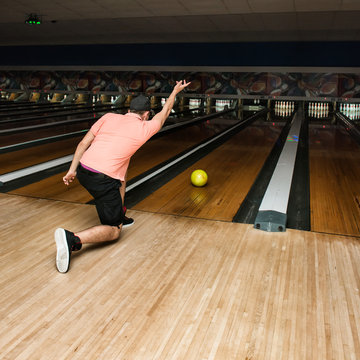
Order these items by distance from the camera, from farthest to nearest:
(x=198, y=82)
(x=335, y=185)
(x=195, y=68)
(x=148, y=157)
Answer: (x=198, y=82) → (x=195, y=68) → (x=148, y=157) → (x=335, y=185)

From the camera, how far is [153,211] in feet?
8.63

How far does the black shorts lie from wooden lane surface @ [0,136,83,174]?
6.92 feet

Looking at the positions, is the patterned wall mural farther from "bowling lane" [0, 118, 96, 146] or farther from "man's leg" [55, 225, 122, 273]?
"man's leg" [55, 225, 122, 273]

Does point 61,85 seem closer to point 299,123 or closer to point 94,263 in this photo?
point 299,123

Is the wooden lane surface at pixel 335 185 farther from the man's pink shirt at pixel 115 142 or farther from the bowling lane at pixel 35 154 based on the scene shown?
the bowling lane at pixel 35 154

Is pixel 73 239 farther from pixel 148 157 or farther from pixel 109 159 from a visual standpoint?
pixel 148 157

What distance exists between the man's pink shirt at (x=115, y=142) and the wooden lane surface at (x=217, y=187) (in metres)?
0.80

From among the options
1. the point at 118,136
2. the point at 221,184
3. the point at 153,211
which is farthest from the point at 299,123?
the point at 118,136

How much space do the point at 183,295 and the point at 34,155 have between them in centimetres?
342

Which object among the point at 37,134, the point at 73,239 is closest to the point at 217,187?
the point at 73,239

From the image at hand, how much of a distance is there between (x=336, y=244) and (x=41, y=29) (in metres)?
8.51

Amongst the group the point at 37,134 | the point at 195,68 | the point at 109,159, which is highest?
the point at 195,68

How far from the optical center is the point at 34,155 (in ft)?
14.6

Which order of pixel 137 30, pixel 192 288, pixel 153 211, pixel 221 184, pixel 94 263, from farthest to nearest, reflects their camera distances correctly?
pixel 137 30 < pixel 221 184 < pixel 153 211 < pixel 94 263 < pixel 192 288
